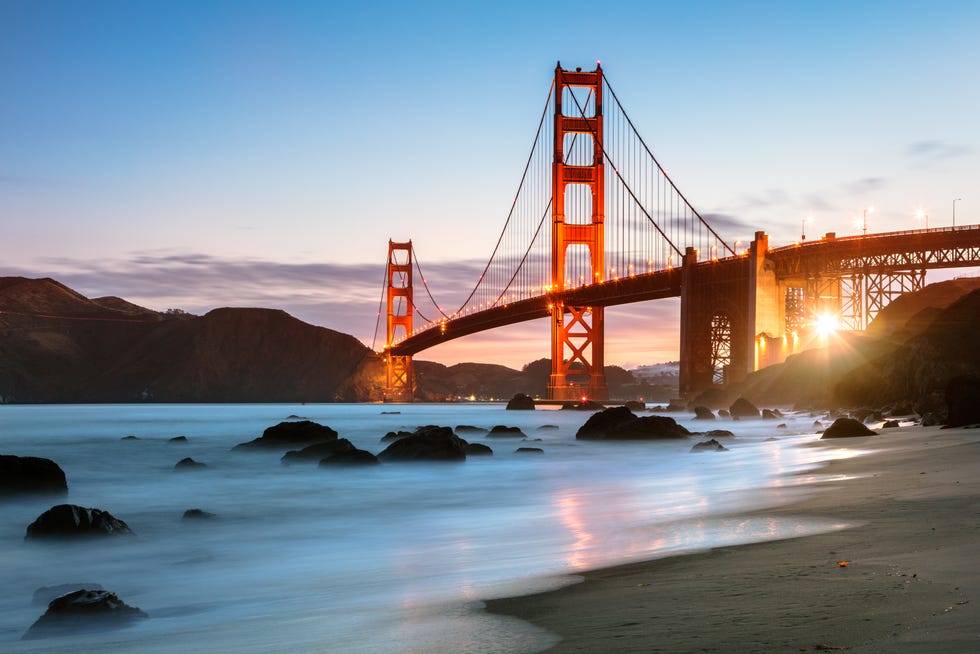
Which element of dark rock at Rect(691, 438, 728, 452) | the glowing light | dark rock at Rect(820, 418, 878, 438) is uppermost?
the glowing light

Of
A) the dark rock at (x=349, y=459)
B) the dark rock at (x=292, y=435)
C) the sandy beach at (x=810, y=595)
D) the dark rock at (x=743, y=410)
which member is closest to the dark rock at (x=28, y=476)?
the dark rock at (x=349, y=459)

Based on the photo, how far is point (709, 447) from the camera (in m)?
18.5

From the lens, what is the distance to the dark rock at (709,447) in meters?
18.2

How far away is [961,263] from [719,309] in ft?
40.4

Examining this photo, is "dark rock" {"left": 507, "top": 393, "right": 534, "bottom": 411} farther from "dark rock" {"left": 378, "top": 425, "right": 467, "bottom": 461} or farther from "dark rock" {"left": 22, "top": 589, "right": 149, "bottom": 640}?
"dark rock" {"left": 22, "top": 589, "right": 149, "bottom": 640}

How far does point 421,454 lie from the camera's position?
16.7 metres

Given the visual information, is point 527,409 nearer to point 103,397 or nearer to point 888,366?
point 888,366

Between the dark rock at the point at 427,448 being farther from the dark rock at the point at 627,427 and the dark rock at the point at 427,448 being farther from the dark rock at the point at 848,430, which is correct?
the dark rock at the point at 848,430

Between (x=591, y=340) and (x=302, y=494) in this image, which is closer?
(x=302, y=494)

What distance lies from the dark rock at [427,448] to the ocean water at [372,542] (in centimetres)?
35

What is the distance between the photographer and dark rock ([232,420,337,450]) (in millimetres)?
21188

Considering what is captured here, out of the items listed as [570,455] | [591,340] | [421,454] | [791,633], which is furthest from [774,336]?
[791,633]

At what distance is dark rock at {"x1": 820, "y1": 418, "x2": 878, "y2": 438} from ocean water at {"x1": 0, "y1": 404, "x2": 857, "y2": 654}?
73 centimetres

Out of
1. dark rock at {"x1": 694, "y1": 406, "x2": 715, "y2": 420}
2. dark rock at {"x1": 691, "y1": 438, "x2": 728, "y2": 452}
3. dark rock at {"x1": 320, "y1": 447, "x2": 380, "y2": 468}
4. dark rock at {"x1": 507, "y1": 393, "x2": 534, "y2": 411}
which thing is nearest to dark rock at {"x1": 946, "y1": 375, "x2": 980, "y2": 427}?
dark rock at {"x1": 691, "y1": 438, "x2": 728, "y2": 452}
